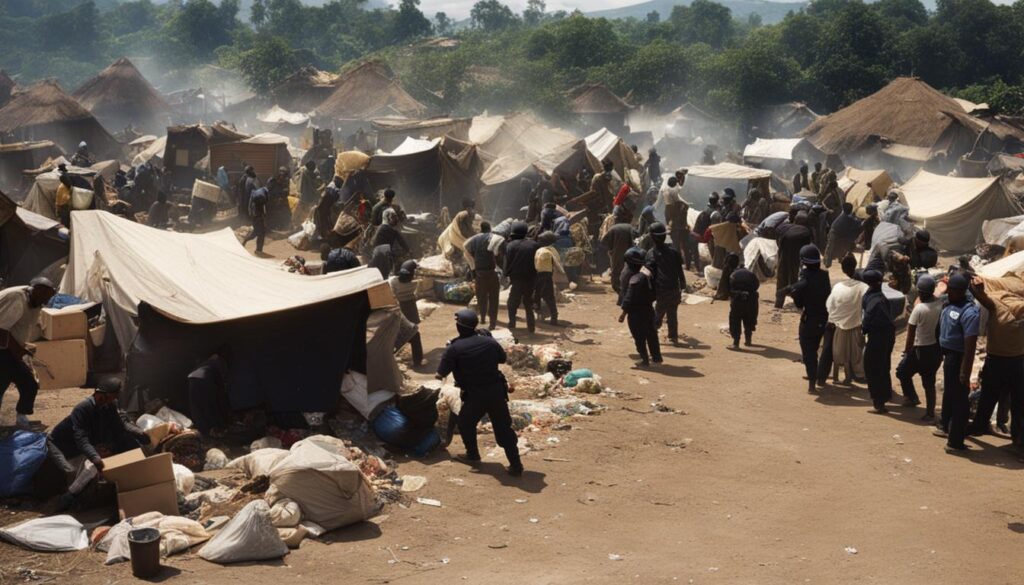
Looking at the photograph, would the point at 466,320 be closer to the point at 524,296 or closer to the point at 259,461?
the point at 259,461

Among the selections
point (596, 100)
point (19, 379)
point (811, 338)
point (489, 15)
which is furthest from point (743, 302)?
point (489, 15)

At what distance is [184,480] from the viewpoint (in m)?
8.18

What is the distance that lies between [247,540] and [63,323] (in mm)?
4429

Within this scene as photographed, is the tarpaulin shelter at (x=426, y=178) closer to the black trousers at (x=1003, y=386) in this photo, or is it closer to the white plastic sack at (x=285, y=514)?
the black trousers at (x=1003, y=386)

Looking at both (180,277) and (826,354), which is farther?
Result: (826,354)

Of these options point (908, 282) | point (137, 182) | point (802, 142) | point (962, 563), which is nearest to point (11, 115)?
point (137, 182)

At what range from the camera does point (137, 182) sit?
2409 centimetres

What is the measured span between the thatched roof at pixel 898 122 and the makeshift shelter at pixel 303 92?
22.4 m

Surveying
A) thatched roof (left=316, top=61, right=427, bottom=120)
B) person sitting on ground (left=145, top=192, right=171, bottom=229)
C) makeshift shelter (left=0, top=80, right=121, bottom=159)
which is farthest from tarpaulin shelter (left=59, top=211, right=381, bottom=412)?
thatched roof (left=316, top=61, right=427, bottom=120)

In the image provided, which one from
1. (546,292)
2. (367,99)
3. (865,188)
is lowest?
(546,292)

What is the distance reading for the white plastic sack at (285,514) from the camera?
24.7ft

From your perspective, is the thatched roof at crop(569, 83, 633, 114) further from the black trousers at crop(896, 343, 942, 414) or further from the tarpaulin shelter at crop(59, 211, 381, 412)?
the tarpaulin shelter at crop(59, 211, 381, 412)

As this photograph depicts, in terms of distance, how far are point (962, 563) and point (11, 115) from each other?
34487 millimetres

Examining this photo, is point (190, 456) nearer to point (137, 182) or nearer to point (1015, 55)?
point (137, 182)
